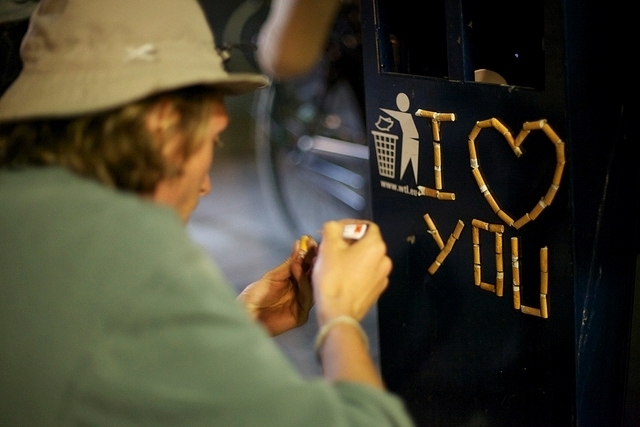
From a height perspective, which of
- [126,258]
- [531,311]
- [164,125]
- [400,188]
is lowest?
[531,311]

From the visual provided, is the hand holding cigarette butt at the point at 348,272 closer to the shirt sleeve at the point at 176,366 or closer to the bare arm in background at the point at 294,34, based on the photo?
the shirt sleeve at the point at 176,366

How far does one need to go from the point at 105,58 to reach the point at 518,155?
860 millimetres

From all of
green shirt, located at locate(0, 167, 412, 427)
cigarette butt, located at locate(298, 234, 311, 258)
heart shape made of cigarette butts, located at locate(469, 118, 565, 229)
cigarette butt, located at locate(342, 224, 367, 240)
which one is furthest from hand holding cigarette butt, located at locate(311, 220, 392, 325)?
heart shape made of cigarette butts, located at locate(469, 118, 565, 229)

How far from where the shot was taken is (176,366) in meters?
0.90

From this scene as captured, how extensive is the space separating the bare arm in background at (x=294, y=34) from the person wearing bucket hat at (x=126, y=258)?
4.49ft

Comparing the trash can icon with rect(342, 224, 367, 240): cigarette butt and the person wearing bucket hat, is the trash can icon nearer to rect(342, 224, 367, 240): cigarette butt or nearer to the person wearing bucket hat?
rect(342, 224, 367, 240): cigarette butt

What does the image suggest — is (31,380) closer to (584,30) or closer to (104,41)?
(104,41)

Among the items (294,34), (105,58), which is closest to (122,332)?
(105,58)

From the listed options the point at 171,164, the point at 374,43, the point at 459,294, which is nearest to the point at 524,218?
the point at 459,294

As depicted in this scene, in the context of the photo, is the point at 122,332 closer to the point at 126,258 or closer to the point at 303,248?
the point at 126,258

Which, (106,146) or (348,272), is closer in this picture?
(106,146)

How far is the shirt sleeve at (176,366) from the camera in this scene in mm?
886

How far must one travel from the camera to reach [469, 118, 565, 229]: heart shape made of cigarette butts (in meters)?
1.53

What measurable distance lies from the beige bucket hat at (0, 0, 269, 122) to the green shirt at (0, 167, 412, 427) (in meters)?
0.13
